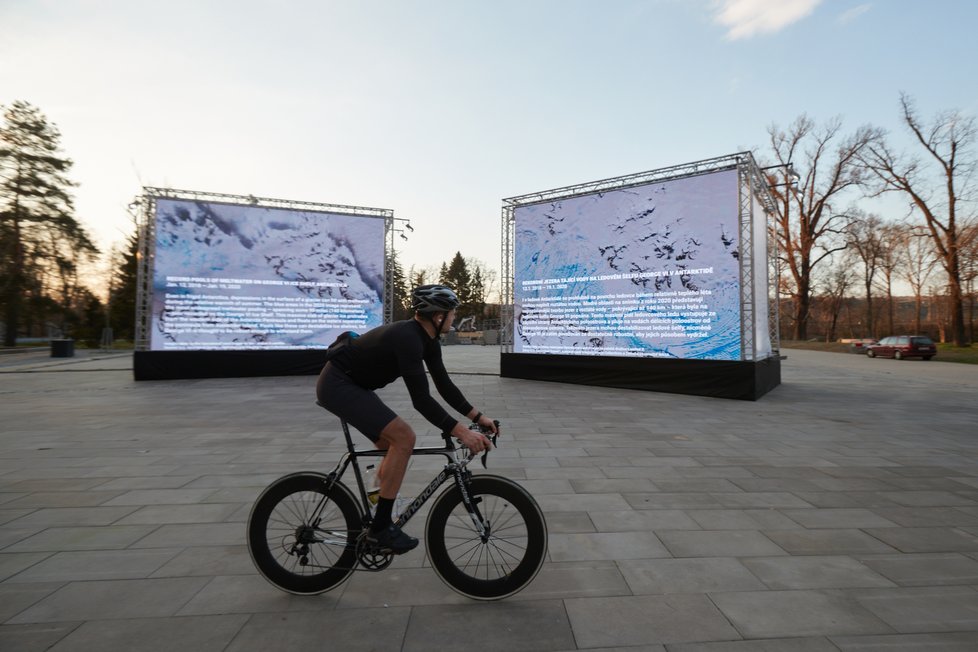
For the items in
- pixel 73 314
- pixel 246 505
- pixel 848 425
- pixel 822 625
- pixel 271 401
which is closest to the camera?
pixel 822 625

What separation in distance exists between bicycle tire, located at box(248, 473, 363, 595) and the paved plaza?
149 mm

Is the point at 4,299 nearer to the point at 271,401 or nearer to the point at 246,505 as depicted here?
the point at 271,401

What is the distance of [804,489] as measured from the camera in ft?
16.1

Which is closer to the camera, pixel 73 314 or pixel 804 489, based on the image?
pixel 804 489

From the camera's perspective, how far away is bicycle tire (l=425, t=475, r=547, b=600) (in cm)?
271

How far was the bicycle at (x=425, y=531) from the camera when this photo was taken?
8.92 ft

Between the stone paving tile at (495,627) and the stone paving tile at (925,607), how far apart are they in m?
1.76

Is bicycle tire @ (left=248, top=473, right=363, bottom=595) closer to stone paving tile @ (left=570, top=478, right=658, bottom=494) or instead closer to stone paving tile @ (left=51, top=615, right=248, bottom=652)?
stone paving tile @ (left=51, top=615, right=248, bottom=652)

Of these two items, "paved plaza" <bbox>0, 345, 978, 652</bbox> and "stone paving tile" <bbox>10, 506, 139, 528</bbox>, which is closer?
"paved plaza" <bbox>0, 345, 978, 652</bbox>

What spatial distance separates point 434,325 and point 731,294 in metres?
10.4

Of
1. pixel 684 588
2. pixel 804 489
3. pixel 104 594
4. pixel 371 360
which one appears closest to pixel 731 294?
pixel 804 489

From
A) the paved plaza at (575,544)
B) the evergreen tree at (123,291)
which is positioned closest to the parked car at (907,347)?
the paved plaza at (575,544)

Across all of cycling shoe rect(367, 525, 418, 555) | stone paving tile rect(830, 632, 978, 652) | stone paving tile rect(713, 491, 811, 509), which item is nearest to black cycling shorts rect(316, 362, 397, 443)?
cycling shoe rect(367, 525, 418, 555)

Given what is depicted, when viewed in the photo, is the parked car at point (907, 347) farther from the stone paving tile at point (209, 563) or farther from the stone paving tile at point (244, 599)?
the stone paving tile at point (209, 563)
